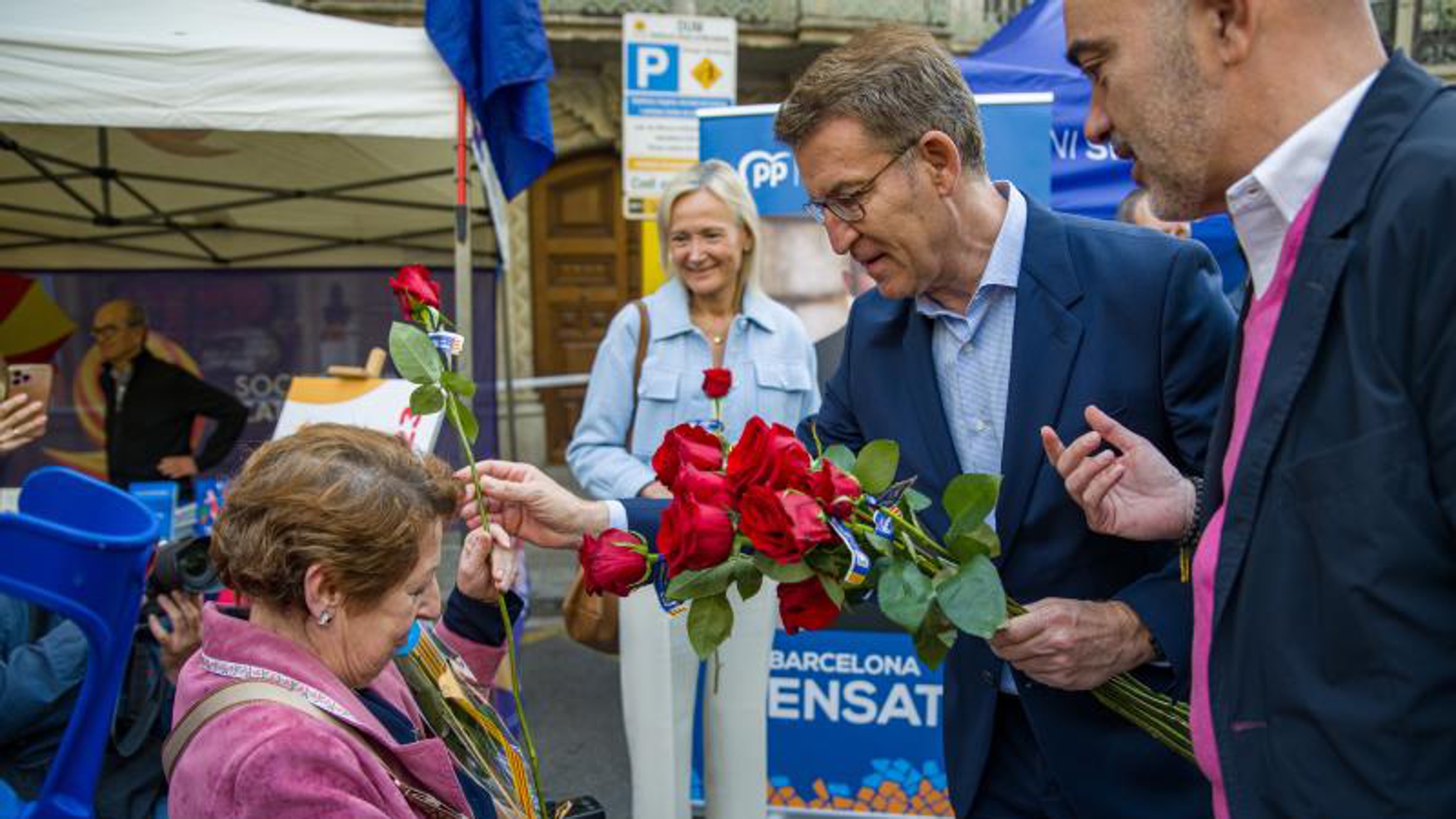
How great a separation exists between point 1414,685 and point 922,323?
107 cm

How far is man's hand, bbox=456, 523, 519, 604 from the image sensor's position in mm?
1984

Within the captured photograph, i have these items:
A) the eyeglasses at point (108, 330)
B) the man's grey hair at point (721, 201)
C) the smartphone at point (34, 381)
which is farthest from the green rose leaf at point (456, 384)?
the eyeglasses at point (108, 330)

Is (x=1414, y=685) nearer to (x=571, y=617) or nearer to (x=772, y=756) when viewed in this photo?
(x=571, y=617)

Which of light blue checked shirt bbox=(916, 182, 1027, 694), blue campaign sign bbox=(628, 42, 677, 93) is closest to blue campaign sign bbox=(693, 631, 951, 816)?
light blue checked shirt bbox=(916, 182, 1027, 694)

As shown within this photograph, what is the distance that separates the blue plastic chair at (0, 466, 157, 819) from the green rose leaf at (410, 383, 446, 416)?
81cm

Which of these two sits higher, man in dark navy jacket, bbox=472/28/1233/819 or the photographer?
man in dark navy jacket, bbox=472/28/1233/819

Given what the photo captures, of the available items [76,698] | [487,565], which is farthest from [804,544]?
[76,698]

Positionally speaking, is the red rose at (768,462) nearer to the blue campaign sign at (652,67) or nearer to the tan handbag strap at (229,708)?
the tan handbag strap at (229,708)

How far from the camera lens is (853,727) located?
3.69 meters

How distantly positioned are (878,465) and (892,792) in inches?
107

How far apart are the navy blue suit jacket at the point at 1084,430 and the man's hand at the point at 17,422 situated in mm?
2891

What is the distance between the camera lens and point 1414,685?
872mm

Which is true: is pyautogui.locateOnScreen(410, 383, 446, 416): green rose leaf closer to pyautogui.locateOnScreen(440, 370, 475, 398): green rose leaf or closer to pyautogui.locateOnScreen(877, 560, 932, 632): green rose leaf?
pyautogui.locateOnScreen(440, 370, 475, 398): green rose leaf

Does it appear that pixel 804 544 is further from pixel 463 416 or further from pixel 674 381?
pixel 674 381
